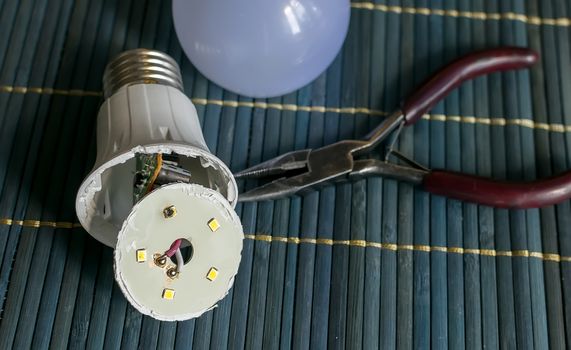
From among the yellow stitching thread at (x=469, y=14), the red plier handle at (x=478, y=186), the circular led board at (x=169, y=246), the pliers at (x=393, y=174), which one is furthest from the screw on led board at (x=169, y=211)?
the yellow stitching thread at (x=469, y=14)

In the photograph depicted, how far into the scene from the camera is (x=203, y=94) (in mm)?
802

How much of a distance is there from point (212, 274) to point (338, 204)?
177 millimetres

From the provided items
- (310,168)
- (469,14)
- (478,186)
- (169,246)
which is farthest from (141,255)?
(469,14)

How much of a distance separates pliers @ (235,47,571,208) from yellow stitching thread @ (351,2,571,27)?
131 millimetres

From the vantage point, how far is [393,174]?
73 centimetres

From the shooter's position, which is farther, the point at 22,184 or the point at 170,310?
the point at 22,184

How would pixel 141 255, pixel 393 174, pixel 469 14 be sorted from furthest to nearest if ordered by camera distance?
pixel 469 14 → pixel 393 174 → pixel 141 255

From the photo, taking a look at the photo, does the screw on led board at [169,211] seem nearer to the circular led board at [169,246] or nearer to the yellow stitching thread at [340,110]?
the circular led board at [169,246]

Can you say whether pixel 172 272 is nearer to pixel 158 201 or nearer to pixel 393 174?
pixel 158 201

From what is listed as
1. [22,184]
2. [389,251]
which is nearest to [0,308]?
[22,184]

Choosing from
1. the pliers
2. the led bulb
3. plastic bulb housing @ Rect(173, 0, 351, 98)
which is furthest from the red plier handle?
the led bulb

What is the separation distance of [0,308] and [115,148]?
214mm

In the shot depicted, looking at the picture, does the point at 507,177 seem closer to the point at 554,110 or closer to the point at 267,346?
the point at 554,110

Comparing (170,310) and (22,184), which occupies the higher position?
(22,184)
